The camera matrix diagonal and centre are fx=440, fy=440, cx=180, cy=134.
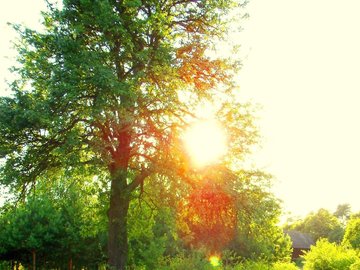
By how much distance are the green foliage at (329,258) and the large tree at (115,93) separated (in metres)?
11.1

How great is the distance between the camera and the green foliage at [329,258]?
2469 centimetres

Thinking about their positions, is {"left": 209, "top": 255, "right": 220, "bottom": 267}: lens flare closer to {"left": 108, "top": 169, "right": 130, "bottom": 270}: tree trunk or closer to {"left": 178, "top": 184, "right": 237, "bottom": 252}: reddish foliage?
{"left": 178, "top": 184, "right": 237, "bottom": 252}: reddish foliage

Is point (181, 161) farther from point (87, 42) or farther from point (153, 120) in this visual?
point (87, 42)

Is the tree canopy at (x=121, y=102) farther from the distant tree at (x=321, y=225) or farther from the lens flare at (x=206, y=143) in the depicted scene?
the distant tree at (x=321, y=225)

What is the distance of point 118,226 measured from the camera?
765 inches

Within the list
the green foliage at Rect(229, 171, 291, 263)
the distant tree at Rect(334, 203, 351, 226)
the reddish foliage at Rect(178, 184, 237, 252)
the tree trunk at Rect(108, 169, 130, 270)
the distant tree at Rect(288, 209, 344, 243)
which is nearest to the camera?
the green foliage at Rect(229, 171, 291, 263)

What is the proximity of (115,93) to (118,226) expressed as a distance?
261 inches

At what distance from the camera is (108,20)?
16.3 m

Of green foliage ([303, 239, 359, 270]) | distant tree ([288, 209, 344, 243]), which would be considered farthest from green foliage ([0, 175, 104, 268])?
distant tree ([288, 209, 344, 243])

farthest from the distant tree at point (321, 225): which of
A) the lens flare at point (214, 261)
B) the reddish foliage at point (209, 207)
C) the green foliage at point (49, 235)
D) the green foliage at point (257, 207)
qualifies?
the green foliage at point (257, 207)

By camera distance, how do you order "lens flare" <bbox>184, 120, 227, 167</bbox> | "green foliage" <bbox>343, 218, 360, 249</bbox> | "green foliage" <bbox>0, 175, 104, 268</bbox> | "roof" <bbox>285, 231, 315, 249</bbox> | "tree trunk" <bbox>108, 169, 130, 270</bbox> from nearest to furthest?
"lens flare" <bbox>184, 120, 227, 167</bbox> → "tree trunk" <bbox>108, 169, 130, 270</bbox> → "green foliage" <bbox>0, 175, 104, 268</bbox> → "green foliage" <bbox>343, 218, 360, 249</bbox> → "roof" <bbox>285, 231, 315, 249</bbox>

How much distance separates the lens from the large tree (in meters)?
16.0

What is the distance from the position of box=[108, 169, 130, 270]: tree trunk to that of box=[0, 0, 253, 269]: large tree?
0.04m

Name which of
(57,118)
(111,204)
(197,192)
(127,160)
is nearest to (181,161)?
(197,192)
